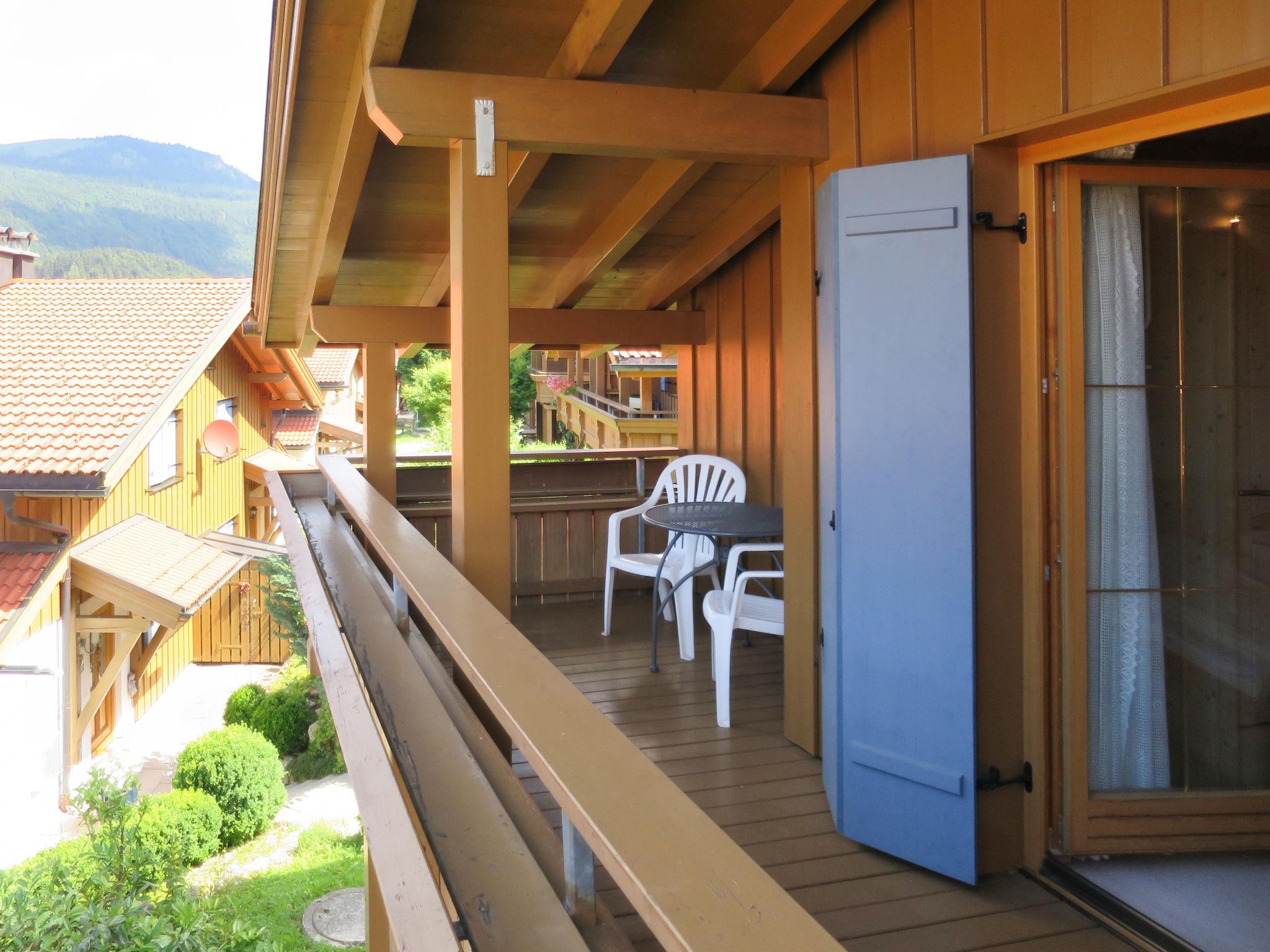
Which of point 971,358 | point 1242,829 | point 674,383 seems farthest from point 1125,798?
point 674,383

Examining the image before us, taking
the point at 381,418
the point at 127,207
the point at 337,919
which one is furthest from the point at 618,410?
the point at 127,207

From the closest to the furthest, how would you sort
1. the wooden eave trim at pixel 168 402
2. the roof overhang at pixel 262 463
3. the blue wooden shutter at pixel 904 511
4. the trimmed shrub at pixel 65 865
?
the blue wooden shutter at pixel 904 511 → the trimmed shrub at pixel 65 865 → the wooden eave trim at pixel 168 402 → the roof overhang at pixel 262 463

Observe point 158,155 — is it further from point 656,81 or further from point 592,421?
point 656,81

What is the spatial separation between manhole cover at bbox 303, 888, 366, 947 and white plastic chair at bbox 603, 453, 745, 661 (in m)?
3.14

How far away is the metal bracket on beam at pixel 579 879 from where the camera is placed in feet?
4.72

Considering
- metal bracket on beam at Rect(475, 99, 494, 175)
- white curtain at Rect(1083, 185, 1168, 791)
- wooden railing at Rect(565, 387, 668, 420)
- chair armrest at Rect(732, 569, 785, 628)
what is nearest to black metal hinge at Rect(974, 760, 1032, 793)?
white curtain at Rect(1083, 185, 1168, 791)

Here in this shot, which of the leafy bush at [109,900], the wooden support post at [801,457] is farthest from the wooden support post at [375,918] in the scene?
the leafy bush at [109,900]

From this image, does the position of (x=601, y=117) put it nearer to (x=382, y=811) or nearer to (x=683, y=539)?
(x=382, y=811)

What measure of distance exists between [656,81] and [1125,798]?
9.01 ft

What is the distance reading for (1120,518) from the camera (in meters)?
2.71

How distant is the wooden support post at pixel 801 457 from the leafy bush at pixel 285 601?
28.9 ft

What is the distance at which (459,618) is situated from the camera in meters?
1.94

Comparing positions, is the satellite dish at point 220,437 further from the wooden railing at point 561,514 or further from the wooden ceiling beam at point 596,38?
the wooden ceiling beam at point 596,38

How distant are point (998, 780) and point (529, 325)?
4.21 meters
